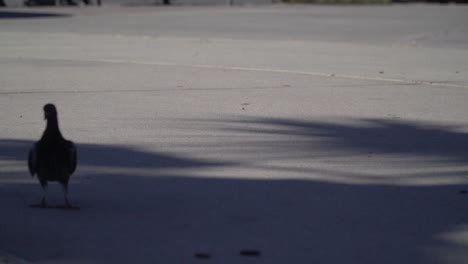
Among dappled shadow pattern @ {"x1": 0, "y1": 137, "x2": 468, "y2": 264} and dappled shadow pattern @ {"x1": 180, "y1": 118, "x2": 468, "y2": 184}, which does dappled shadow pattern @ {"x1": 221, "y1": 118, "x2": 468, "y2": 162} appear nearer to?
dappled shadow pattern @ {"x1": 180, "y1": 118, "x2": 468, "y2": 184}

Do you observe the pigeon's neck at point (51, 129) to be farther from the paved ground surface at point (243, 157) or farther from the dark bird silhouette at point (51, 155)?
the paved ground surface at point (243, 157)

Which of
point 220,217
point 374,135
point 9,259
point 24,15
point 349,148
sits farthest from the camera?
point 24,15

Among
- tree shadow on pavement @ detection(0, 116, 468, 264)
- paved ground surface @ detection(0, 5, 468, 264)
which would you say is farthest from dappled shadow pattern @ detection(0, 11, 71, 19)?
tree shadow on pavement @ detection(0, 116, 468, 264)

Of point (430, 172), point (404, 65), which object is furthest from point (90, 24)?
point (430, 172)

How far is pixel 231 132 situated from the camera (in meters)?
10.7

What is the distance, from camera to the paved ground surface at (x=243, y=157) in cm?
635

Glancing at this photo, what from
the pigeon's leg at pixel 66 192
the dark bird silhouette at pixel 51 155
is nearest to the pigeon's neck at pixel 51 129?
the dark bird silhouette at pixel 51 155

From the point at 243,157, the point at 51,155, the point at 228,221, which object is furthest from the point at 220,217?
the point at 243,157

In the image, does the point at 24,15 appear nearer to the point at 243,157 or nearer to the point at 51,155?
the point at 243,157

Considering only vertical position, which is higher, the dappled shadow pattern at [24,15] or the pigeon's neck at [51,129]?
the pigeon's neck at [51,129]

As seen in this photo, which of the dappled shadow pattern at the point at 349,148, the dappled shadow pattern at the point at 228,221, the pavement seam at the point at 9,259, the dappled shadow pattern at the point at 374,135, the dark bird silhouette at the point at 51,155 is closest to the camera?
the pavement seam at the point at 9,259

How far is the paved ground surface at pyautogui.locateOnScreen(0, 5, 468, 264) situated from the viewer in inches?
250

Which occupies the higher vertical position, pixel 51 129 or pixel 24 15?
pixel 51 129

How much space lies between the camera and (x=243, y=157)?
9.22 meters
